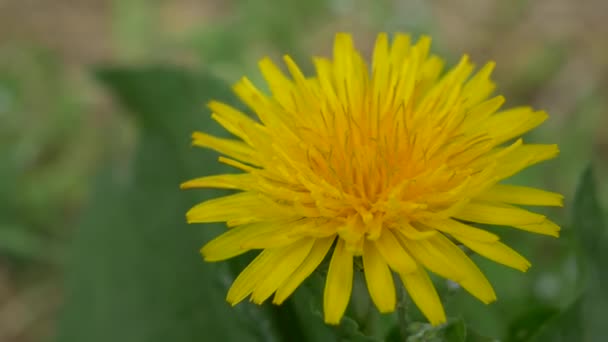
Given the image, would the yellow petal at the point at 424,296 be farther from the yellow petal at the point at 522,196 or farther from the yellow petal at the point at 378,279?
the yellow petal at the point at 522,196

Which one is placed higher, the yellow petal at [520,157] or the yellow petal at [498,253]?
the yellow petal at [520,157]

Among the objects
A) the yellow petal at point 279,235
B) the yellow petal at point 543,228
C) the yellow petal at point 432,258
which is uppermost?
the yellow petal at point 279,235

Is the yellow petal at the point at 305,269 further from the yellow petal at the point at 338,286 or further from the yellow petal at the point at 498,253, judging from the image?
the yellow petal at the point at 498,253

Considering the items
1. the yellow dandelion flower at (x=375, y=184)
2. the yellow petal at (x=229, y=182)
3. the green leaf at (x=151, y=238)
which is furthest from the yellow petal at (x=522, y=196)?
the green leaf at (x=151, y=238)

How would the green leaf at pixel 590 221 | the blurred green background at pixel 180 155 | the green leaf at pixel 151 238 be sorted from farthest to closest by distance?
the green leaf at pixel 151 238
the blurred green background at pixel 180 155
the green leaf at pixel 590 221

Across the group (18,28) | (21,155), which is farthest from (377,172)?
(18,28)

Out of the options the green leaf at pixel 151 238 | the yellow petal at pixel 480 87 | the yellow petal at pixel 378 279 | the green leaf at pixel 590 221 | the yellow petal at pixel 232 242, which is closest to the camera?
the yellow petal at pixel 378 279

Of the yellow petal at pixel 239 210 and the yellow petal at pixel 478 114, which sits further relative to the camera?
the yellow petal at pixel 478 114
